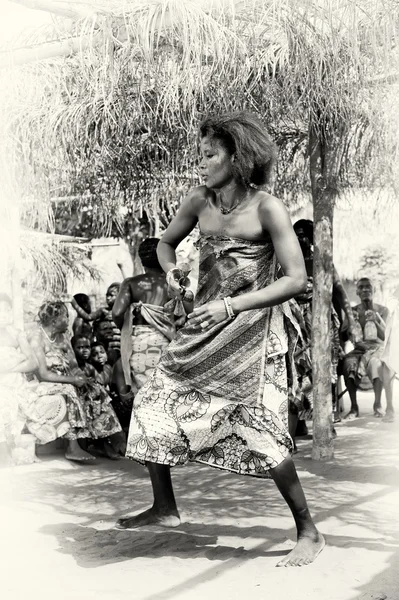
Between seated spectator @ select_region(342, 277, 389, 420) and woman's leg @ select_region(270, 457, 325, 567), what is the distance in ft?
15.6

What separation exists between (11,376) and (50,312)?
28.9 inches

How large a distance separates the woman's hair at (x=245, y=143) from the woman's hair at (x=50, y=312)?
3647 mm

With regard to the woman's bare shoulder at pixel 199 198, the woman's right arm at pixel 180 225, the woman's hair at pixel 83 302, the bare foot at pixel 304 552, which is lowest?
the bare foot at pixel 304 552

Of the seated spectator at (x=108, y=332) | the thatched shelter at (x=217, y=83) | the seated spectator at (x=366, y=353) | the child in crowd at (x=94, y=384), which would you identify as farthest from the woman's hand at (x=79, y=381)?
the seated spectator at (x=366, y=353)

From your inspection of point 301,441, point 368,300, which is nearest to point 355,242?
point 368,300

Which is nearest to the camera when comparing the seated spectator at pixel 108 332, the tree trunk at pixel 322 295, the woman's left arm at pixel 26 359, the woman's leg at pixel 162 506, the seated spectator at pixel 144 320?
the woman's leg at pixel 162 506

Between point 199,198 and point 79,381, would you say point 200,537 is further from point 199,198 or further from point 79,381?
point 79,381

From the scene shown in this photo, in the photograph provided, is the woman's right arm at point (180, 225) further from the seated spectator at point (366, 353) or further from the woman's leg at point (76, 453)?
the seated spectator at point (366, 353)

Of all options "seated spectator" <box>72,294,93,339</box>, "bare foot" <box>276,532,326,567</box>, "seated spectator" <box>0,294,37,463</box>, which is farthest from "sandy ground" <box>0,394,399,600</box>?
"seated spectator" <box>72,294,93,339</box>

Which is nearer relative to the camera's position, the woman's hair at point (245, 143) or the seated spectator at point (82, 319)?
the woman's hair at point (245, 143)

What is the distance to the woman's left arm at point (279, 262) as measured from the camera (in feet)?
11.4

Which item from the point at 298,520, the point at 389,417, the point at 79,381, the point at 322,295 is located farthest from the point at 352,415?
the point at 298,520

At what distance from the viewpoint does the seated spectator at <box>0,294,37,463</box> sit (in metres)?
6.48

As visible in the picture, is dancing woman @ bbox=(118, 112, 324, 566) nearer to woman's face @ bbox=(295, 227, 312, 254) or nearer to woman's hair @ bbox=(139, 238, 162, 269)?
woman's hair @ bbox=(139, 238, 162, 269)
